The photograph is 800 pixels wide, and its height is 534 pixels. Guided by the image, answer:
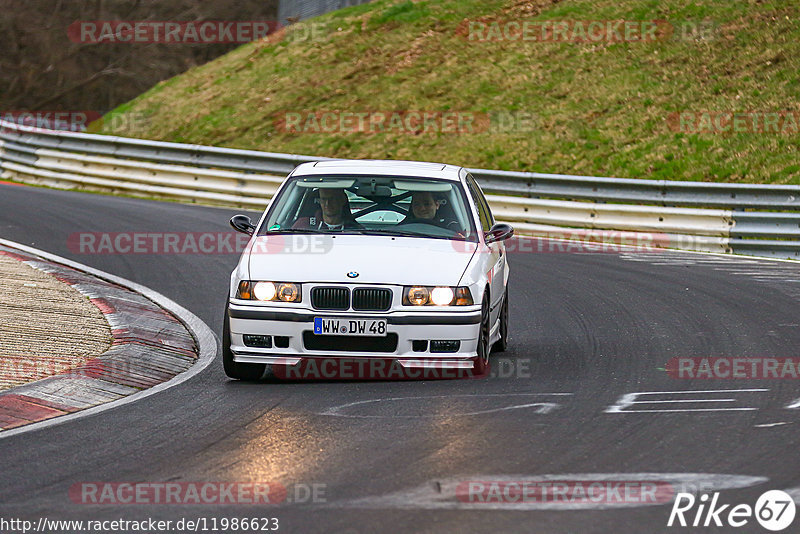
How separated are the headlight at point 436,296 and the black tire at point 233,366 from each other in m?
1.20

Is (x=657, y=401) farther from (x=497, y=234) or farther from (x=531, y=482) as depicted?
(x=531, y=482)

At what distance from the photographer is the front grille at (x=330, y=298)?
866 centimetres

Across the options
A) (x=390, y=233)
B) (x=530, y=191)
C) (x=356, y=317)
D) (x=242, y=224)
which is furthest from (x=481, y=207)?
(x=530, y=191)

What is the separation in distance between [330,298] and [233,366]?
895 millimetres

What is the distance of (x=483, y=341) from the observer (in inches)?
358

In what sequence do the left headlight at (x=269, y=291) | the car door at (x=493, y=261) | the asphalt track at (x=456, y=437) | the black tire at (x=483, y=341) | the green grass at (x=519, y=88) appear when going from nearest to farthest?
1. the asphalt track at (x=456, y=437)
2. the left headlight at (x=269, y=291)
3. the black tire at (x=483, y=341)
4. the car door at (x=493, y=261)
5. the green grass at (x=519, y=88)

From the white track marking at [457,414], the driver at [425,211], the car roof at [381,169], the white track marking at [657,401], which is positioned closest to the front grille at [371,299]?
the white track marking at [457,414]

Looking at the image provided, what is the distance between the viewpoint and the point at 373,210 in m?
10.0

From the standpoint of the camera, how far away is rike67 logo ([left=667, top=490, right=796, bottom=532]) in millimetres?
5457

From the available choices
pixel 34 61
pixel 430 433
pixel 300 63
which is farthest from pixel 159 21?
pixel 430 433

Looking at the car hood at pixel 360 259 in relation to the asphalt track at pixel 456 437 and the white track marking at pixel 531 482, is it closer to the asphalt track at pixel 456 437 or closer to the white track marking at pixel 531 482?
the asphalt track at pixel 456 437

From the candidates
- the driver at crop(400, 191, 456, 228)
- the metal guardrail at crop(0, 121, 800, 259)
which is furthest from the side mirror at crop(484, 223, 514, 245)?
the metal guardrail at crop(0, 121, 800, 259)

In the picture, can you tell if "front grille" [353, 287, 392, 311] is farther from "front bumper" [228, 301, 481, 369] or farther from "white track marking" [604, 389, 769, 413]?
"white track marking" [604, 389, 769, 413]

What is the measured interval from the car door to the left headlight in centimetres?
155
